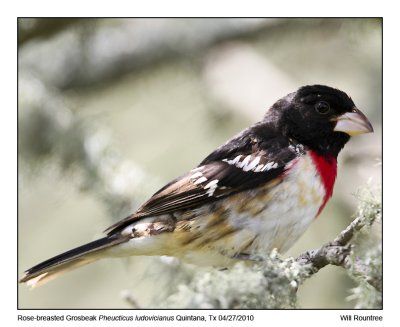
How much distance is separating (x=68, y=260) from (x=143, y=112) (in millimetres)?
2496

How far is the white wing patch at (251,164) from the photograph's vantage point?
2846 mm

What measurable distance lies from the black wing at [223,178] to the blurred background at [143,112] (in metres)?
0.37

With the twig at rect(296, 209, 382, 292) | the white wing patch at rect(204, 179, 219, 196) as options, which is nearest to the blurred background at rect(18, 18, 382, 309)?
the white wing patch at rect(204, 179, 219, 196)

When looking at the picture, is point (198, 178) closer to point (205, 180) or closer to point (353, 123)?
point (205, 180)

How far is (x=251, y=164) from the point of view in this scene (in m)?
2.88

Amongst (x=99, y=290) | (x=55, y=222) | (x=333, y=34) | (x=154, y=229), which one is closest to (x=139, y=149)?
(x=55, y=222)

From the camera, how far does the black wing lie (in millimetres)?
2814

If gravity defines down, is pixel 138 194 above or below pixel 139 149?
below

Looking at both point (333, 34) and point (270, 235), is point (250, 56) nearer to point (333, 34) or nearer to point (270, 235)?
point (333, 34)


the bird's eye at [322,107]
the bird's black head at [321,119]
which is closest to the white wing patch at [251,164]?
the bird's black head at [321,119]

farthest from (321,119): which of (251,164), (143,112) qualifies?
(143,112)

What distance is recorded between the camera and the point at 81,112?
146 inches

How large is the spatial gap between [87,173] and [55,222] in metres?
0.99

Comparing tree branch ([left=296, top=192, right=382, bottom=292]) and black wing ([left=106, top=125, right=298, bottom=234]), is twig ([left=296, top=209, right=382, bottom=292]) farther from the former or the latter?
black wing ([left=106, top=125, right=298, bottom=234])
